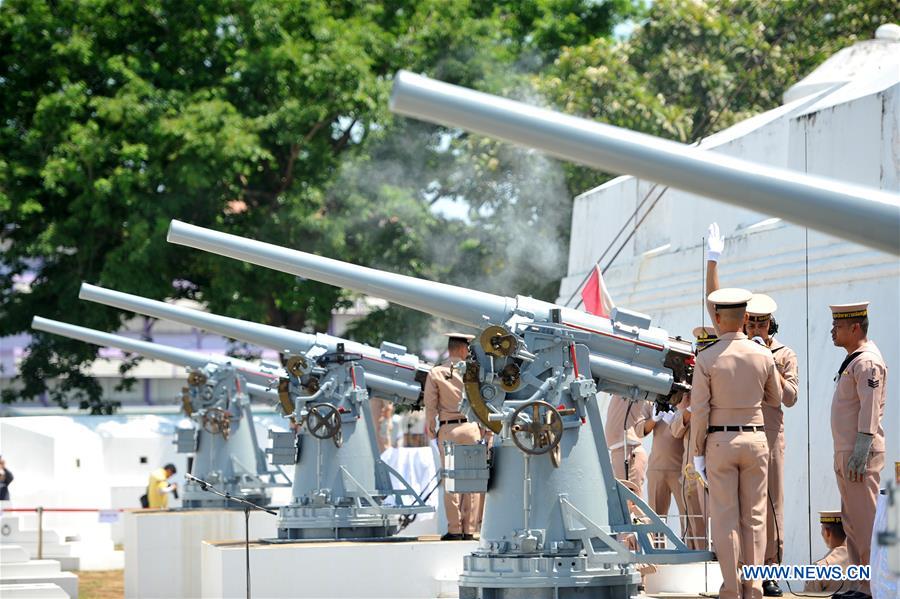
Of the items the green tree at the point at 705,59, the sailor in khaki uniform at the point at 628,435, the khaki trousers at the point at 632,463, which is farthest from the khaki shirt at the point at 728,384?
the green tree at the point at 705,59

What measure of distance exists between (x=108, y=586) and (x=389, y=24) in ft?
48.2

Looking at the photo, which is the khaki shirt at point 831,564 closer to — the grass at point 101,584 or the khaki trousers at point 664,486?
the khaki trousers at point 664,486

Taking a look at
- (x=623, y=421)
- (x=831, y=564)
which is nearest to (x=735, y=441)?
(x=831, y=564)

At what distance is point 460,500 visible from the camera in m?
14.0

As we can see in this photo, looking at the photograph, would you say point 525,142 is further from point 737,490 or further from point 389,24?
point 389,24

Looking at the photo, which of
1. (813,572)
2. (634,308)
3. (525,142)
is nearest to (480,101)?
(525,142)

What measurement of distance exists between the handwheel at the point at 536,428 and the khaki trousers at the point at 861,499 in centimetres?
198

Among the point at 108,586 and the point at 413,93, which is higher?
the point at 413,93

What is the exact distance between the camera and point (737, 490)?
8.84m

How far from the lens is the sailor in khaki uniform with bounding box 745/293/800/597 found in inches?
379

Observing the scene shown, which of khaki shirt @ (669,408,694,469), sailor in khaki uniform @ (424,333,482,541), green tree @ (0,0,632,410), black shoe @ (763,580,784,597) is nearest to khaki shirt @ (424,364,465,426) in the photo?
sailor in khaki uniform @ (424,333,482,541)

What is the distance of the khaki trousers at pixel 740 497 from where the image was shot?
28.8ft

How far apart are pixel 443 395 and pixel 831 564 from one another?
4.81m

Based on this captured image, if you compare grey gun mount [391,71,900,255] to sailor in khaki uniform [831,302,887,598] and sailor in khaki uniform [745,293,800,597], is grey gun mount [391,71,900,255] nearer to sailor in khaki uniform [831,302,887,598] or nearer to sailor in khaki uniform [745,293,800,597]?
sailor in khaki uniform [831,302,887,598]
